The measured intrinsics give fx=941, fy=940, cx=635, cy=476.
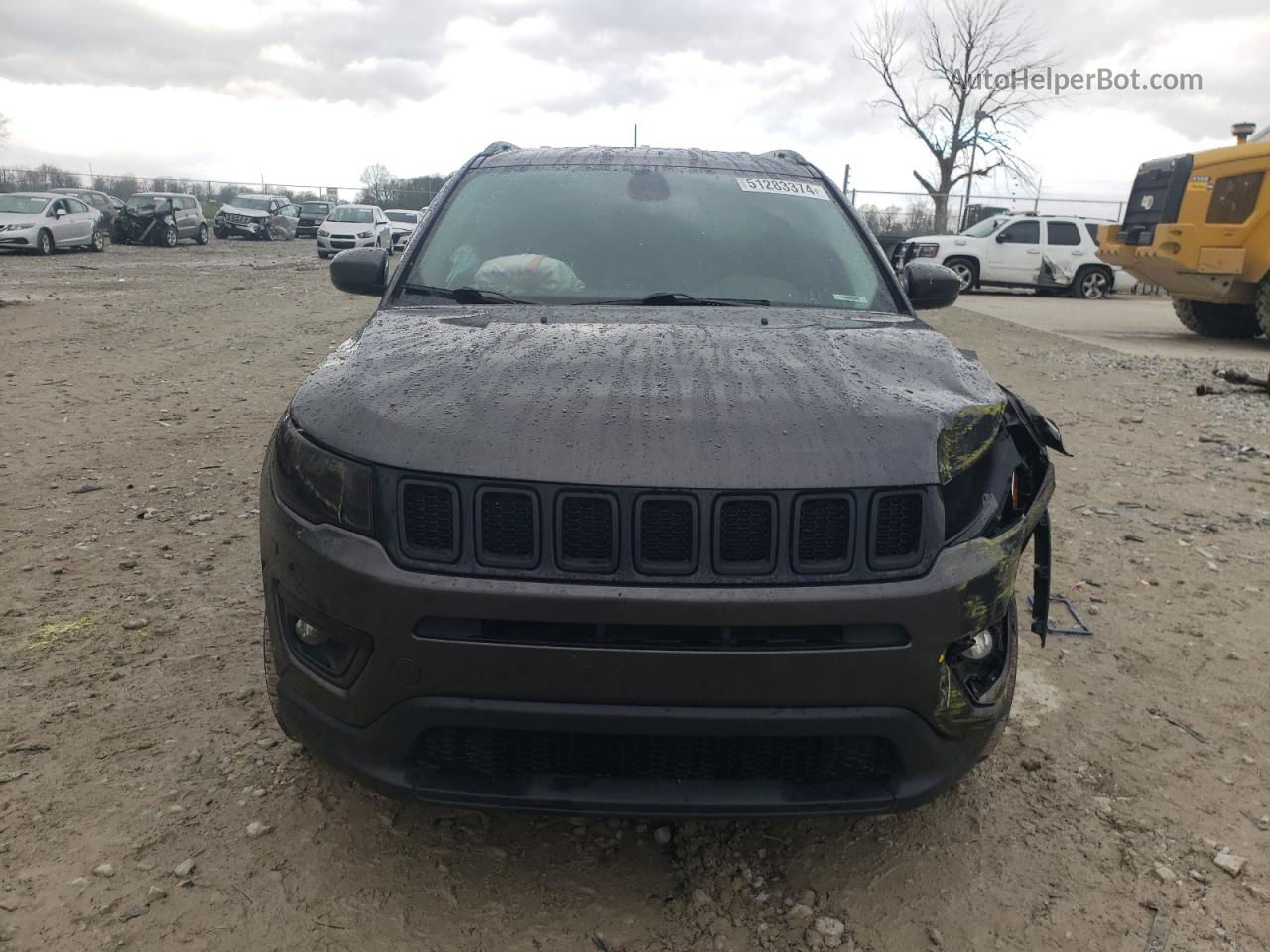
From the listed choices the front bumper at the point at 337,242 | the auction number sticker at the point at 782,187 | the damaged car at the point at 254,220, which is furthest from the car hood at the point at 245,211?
the auction number sticker at the point at 782,187

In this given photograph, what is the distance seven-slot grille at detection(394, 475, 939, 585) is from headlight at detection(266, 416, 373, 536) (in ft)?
0.61

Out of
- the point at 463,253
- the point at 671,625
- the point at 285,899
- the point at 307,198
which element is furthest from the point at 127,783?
the point at 307,198

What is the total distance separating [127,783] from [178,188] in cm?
5090

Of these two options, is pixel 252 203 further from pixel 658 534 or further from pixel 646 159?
pixel 658 534

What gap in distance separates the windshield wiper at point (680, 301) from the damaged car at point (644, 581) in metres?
0.70

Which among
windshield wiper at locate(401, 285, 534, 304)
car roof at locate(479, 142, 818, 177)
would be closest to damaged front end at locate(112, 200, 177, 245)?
car roof at locate(479, 142, 818, 177)

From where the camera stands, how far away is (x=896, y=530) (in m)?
1.86

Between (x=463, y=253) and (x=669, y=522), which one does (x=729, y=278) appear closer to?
(x=463, y=253)

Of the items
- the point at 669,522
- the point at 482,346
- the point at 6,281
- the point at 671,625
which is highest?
the point at 482,346

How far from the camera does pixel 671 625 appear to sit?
5.86 ft

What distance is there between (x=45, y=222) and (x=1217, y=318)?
78.6 feet

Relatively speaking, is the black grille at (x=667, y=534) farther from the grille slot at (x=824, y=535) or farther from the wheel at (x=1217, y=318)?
the wheel at (x=1217, y=318)

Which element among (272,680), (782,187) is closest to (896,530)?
(272,680)

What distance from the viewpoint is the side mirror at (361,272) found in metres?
3.31
